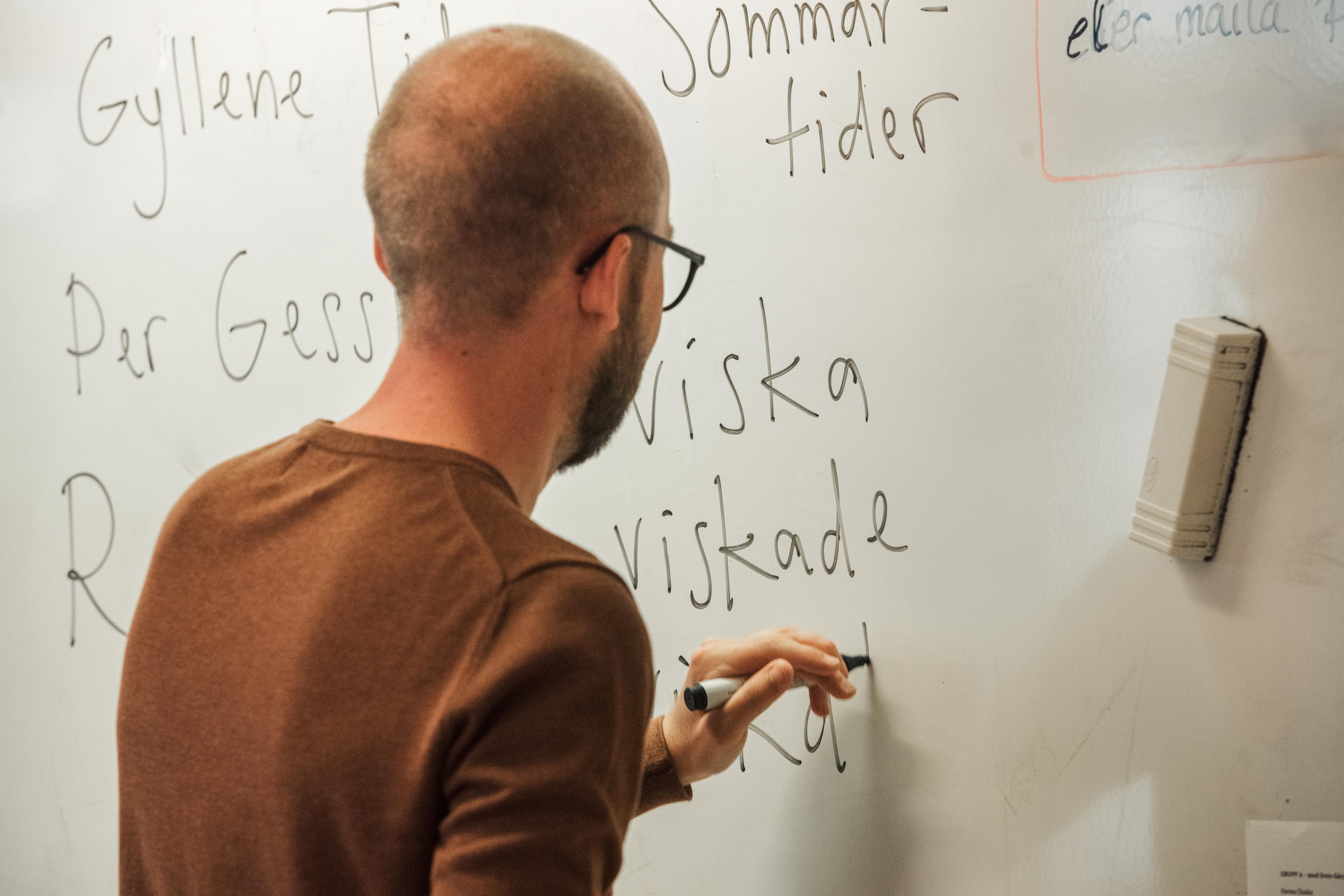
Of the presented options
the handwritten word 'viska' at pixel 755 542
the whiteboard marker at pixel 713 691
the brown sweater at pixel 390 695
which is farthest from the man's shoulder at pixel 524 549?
the handwritten word 'viska' at pixel 755 542

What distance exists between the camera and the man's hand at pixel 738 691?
2.53ft

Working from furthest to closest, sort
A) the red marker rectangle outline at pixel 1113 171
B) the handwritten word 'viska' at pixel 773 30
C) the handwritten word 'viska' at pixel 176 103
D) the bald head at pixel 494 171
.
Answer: the handwritten word 'viska' at pixel 176 103
the handwritten word 'viska' at pixel 773 30
the red marker rectangle outline at pixel 1113 171
the bald head at pixel 494 171

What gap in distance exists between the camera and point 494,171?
1.78 ft

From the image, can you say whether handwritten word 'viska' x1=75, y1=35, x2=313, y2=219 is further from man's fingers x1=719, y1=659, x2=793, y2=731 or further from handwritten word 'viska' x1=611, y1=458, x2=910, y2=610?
man's fingers x1=719, y1=659, x2=793, y2=731

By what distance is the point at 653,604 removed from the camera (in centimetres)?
92

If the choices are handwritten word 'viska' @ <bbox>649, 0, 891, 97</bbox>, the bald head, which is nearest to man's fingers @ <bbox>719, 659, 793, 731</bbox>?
the bald head

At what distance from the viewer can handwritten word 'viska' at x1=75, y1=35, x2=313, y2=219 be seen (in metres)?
1.04

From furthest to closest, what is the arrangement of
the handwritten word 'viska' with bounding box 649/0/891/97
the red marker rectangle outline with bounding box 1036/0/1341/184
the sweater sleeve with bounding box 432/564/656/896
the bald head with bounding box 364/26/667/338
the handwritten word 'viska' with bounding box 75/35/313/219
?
the handwritten word 'viska' with bounding box 75/35/313/219 < the handwritten word 'viska' with bounding box 649/0/891/97 < the red marker rectangle outline with bounding box 1036/0/1341/184 < the bald head with bounding box 364/26/667/338 < the sweater sleeve with bounding box 432/564/656/896

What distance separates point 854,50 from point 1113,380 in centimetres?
33

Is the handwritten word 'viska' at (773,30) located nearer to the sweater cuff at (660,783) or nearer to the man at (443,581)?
the man at (443,581)

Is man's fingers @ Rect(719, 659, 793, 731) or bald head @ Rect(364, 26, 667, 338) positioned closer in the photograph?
Answer: bald head @ Rect(364, 26, 667, 338)

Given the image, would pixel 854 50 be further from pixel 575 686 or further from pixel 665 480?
pixel 575 686

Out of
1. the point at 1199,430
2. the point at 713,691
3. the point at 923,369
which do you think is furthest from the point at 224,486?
the point at 1199,430

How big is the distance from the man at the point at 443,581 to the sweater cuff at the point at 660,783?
282mm
